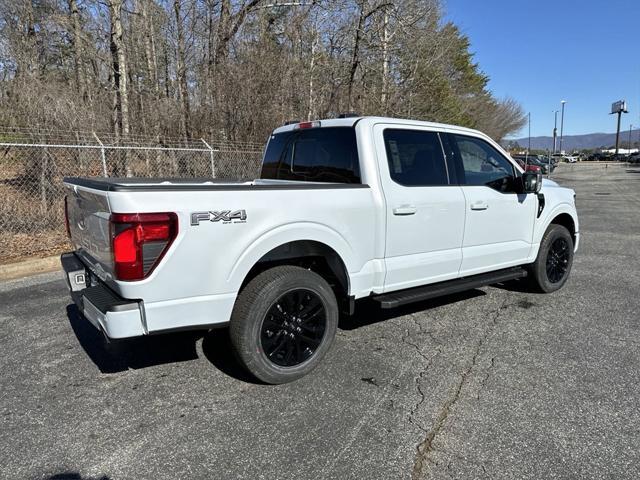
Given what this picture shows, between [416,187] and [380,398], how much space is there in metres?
1.80

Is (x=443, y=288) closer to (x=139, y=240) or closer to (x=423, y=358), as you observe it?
(x=423, y=358)

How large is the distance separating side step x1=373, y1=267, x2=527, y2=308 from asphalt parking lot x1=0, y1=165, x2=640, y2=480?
41cm

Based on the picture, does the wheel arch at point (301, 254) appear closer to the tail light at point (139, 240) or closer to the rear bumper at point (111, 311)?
the tail light at point (139, 240)

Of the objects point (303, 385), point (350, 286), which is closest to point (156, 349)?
point (303, 385)

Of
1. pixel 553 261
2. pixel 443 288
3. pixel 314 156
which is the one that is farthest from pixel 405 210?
pixel 553 261

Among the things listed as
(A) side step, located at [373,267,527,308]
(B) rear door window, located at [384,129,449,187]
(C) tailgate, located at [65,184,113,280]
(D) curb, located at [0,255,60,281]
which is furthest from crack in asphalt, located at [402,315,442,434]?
(D) curb, located at [0,255,60,281]

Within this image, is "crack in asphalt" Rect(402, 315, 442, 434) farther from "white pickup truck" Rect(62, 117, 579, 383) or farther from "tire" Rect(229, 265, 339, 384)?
"tire" Rect(229, 265, 339, 384)

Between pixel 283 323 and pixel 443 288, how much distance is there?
169cm

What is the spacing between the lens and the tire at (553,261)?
529 cm

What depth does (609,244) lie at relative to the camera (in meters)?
8.58

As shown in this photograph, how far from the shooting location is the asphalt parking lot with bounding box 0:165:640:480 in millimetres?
2484

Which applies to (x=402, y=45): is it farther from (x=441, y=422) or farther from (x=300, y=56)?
(x=441, y=422)

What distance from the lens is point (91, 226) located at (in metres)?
3.17

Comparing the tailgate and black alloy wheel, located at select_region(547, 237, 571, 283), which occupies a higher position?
the tailgate
